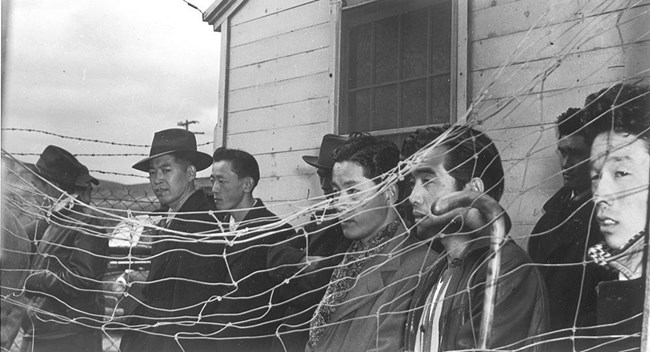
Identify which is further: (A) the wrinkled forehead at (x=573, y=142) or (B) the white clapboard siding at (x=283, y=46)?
(B) the white clapboard siding at (x=283, y=46)

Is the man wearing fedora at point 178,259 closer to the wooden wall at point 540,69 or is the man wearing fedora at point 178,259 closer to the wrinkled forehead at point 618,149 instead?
the wooden wall at point 540,69

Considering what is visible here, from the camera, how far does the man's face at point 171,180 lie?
2.60m

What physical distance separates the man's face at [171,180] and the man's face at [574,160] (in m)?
1.23

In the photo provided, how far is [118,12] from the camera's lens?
2.74m

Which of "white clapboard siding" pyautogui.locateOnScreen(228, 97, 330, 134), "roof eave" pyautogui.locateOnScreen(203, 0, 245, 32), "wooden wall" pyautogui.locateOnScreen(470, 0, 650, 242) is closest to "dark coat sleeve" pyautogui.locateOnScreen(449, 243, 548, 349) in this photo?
"wooden wall" pyautogui.locateOnScreen(470, 0, 650, 242)

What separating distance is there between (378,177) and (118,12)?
3.88 ft

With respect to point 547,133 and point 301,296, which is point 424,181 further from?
point 301,296

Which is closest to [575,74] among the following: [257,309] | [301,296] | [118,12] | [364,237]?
[364,237]

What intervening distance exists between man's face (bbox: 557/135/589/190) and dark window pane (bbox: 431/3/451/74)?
1.36 feet

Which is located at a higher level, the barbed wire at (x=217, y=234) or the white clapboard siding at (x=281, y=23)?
the white clapboard siding at (x=281, y=23)

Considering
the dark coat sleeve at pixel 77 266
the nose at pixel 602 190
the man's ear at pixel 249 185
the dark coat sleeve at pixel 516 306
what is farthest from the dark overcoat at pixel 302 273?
the nose at pixel 602 190

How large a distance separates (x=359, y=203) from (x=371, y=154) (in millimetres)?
154

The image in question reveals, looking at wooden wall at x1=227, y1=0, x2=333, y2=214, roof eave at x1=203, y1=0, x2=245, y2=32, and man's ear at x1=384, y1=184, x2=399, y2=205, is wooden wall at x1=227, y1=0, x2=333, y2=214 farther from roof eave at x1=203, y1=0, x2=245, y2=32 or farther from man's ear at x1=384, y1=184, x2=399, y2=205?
man's ear at x1=384, y1=184, x2=399, y2=205

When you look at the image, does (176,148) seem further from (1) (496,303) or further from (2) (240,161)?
(1) (496,303)
